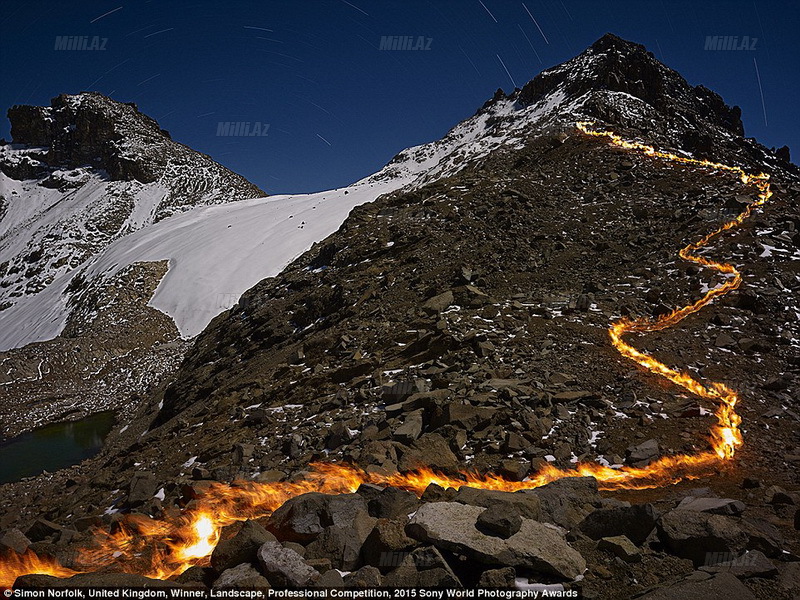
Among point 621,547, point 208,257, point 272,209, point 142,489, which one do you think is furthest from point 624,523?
point 272,209

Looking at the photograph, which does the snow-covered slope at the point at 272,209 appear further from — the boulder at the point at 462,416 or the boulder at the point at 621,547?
the boulder at the point at 621,547

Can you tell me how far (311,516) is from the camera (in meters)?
5.06

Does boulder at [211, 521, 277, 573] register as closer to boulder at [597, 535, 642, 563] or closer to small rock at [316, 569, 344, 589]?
small rock at [316, 569, 344, 589]

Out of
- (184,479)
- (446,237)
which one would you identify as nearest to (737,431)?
(184,479)

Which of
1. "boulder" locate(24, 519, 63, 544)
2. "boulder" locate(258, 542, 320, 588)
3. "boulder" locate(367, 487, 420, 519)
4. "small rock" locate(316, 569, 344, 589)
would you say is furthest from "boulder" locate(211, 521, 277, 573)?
"boulder" locate(24, 519, 63, 544)

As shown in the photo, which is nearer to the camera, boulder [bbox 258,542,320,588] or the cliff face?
boulder [bbox 258,542,320,588]

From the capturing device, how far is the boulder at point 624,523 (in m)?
4.62

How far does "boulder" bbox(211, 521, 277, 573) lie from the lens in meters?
4.47

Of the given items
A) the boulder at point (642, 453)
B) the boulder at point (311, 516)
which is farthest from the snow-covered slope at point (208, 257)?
the boulder at point (311, 516)

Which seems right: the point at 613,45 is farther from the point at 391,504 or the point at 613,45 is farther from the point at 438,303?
the point at 391,504

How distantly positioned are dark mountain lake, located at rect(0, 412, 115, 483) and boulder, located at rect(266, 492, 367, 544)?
22.1 metres

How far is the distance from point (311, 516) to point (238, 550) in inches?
33.9

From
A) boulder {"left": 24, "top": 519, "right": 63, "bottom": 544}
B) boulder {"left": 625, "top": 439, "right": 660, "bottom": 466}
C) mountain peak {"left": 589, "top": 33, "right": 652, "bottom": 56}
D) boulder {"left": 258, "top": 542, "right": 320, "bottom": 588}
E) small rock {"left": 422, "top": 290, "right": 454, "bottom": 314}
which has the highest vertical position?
mountain peak {"left": 589, "top": 33, "right": 652, "bottom": 56}

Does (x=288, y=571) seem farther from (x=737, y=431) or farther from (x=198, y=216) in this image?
(x=198, y=216)
